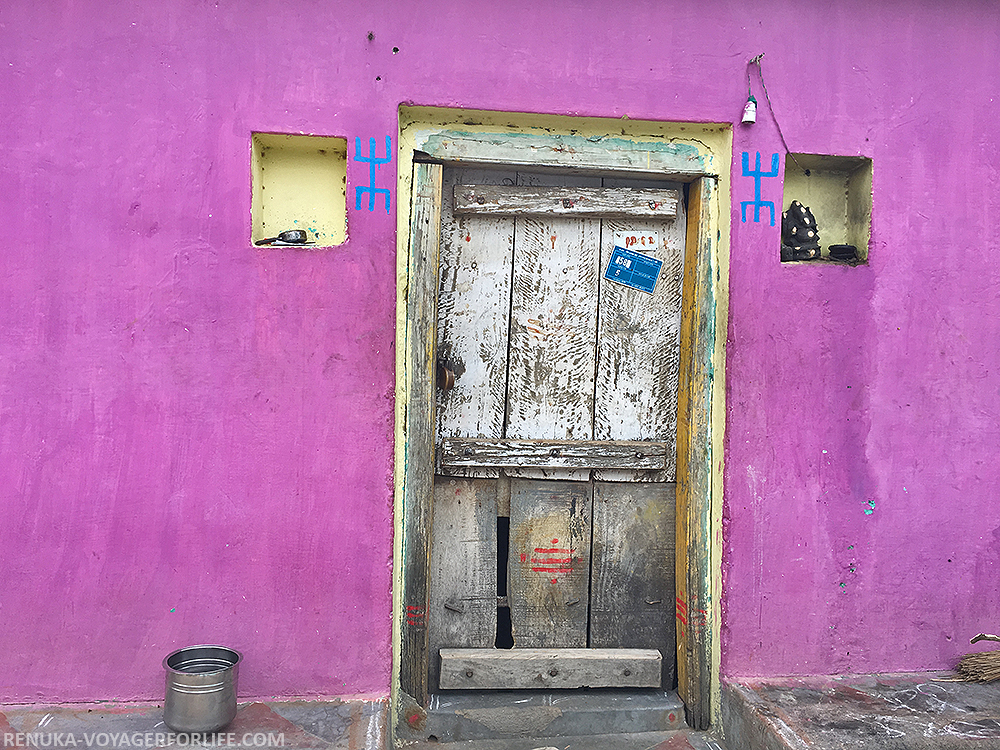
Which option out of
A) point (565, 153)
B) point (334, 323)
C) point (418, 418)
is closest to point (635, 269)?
point (565, 153)

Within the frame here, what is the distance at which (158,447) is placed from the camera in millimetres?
2336

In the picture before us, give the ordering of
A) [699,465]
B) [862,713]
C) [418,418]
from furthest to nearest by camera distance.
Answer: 1. [699,465]
2. [418,418]
3. [862,713]

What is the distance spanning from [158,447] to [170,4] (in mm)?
1412

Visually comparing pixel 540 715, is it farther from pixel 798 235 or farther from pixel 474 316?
pixel 798 235

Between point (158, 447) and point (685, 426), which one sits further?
point (685, 426)

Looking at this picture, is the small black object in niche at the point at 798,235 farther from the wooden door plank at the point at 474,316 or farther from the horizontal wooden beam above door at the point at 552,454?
the wooden door plank at the point at 474,316

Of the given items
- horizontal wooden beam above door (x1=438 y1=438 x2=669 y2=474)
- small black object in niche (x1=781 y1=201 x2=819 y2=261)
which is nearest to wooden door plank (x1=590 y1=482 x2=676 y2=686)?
horizontal wooden beam above door (x1=438 y1=438 x2=669 y2=474)

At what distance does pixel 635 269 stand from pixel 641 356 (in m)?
0.32

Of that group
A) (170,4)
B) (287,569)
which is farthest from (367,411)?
(170,4)

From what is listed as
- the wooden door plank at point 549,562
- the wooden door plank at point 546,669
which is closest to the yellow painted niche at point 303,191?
the wooden door plank at point 549,562

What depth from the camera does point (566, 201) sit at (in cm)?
256

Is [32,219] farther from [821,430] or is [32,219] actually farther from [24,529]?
[821,430]

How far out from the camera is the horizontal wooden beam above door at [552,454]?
2.57 metres

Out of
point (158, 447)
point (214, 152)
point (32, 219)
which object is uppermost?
point (214, 152)
